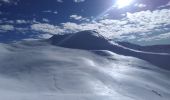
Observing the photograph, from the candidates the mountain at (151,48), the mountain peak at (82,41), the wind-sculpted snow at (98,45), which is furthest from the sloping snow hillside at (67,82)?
the mountain at (151,48)

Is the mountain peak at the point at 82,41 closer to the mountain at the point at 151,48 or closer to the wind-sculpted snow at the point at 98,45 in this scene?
the wind-sculpted snow at the point at 98,45

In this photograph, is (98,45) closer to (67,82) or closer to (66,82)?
(67,82)

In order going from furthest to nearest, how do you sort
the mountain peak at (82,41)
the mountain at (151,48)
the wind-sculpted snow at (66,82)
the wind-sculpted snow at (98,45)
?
the mountain at (151,48) → the mountain peak at (82,41) → the wind-sculpted snow at (98,45) → the wind-sculpted snow at (66,82)

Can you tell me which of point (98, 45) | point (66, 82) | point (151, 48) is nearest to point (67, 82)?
point (66, 82)

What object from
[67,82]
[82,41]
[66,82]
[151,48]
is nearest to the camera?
[66,82]

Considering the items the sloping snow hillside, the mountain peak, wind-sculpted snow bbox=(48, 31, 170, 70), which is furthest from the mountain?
the sloping snow hillside

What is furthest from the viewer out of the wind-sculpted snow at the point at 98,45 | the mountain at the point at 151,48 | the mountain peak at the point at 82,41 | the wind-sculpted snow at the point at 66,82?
the mountain at the point at 151,48

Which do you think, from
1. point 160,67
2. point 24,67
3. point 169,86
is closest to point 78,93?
point 24,67

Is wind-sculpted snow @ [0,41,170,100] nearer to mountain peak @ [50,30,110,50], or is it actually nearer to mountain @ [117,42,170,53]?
mountain peak @ [50,30,110,50]

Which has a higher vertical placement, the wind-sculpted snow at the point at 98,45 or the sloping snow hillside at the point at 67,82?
the wind-sculpted snow at the point at 98,45

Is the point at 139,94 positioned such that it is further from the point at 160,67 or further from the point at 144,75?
the point at 160,67

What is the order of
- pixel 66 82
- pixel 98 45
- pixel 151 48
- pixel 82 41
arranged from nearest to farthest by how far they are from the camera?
pixel 66 82 < pixel 98 45 < pixel 82 41 < pixel 151 48
